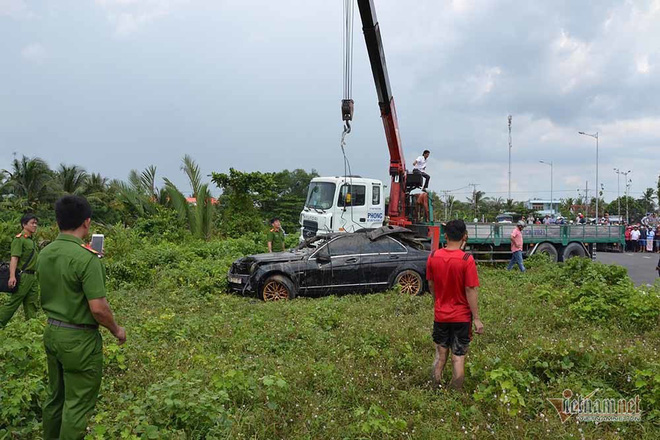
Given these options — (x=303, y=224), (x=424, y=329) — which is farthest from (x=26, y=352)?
(x=303, y=224)

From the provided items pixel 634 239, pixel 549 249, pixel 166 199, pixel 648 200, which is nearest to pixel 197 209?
pixel 166 199

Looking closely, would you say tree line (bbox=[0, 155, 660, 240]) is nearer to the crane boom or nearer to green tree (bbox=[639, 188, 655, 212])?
the crane boom

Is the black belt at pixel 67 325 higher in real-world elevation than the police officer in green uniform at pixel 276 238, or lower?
lower

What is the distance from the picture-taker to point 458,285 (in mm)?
4539

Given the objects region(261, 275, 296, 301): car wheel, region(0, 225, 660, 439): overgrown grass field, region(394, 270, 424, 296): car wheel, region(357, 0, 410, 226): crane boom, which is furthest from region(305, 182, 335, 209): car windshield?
region(0, 225, 660, 439): overgrown grass field

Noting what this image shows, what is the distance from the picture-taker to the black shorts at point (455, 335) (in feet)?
15.0

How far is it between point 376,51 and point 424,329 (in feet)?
23.4

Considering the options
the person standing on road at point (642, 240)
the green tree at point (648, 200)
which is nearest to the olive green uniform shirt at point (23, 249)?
the person standing on road at point (642, 240)

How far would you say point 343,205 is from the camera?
12367mm

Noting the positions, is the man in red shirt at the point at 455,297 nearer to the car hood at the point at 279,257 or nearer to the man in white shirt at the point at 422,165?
the car hood at the point at 279,257

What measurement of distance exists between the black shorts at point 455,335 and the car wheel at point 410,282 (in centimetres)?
515

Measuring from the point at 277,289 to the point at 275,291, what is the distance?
0.19 feet

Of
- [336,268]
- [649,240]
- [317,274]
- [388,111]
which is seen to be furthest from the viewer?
[649,240]

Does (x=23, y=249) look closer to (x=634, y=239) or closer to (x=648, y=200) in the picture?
(x=634, y=239)
